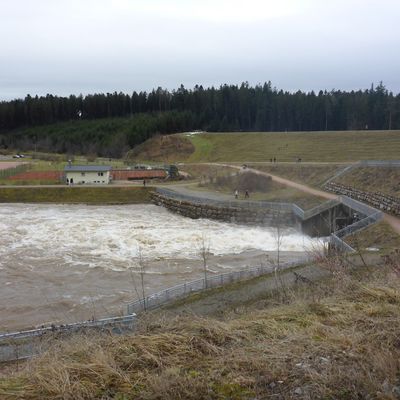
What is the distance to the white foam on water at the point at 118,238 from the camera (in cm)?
2484

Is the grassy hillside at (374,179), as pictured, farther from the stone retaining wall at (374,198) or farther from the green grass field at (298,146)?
the green grass field at (298,146)

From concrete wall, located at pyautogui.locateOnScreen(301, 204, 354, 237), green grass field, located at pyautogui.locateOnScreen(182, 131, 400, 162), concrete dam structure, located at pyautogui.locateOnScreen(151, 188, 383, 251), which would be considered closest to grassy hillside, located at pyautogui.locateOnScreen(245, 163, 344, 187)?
green grass field, located at pyautogui.locateOnScreen(182, 131, 400, 162)

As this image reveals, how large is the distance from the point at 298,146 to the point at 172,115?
36569 millimetres

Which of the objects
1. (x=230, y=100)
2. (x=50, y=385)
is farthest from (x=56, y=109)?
(x=50, y=385)

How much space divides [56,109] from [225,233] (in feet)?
357

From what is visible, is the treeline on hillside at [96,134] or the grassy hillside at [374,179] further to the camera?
the treeline on hillside at [96,134]

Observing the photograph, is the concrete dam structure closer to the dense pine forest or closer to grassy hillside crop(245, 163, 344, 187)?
grassy hillside crop(245, 163, 344, 187)

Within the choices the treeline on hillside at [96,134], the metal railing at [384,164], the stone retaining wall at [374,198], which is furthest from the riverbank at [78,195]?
the treeline on hillside at [96,134]

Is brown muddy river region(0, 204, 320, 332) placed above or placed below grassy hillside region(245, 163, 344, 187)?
below

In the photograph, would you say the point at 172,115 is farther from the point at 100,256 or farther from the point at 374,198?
the point at 100,256

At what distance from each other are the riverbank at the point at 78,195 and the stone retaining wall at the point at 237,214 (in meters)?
7.64

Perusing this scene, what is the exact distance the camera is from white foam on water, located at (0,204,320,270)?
24.8 m

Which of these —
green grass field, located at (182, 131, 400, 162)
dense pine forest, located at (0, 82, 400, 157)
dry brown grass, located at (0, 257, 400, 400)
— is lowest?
dry brown grass, located at (0, 257, 400, 400)

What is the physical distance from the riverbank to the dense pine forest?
1638 inches
